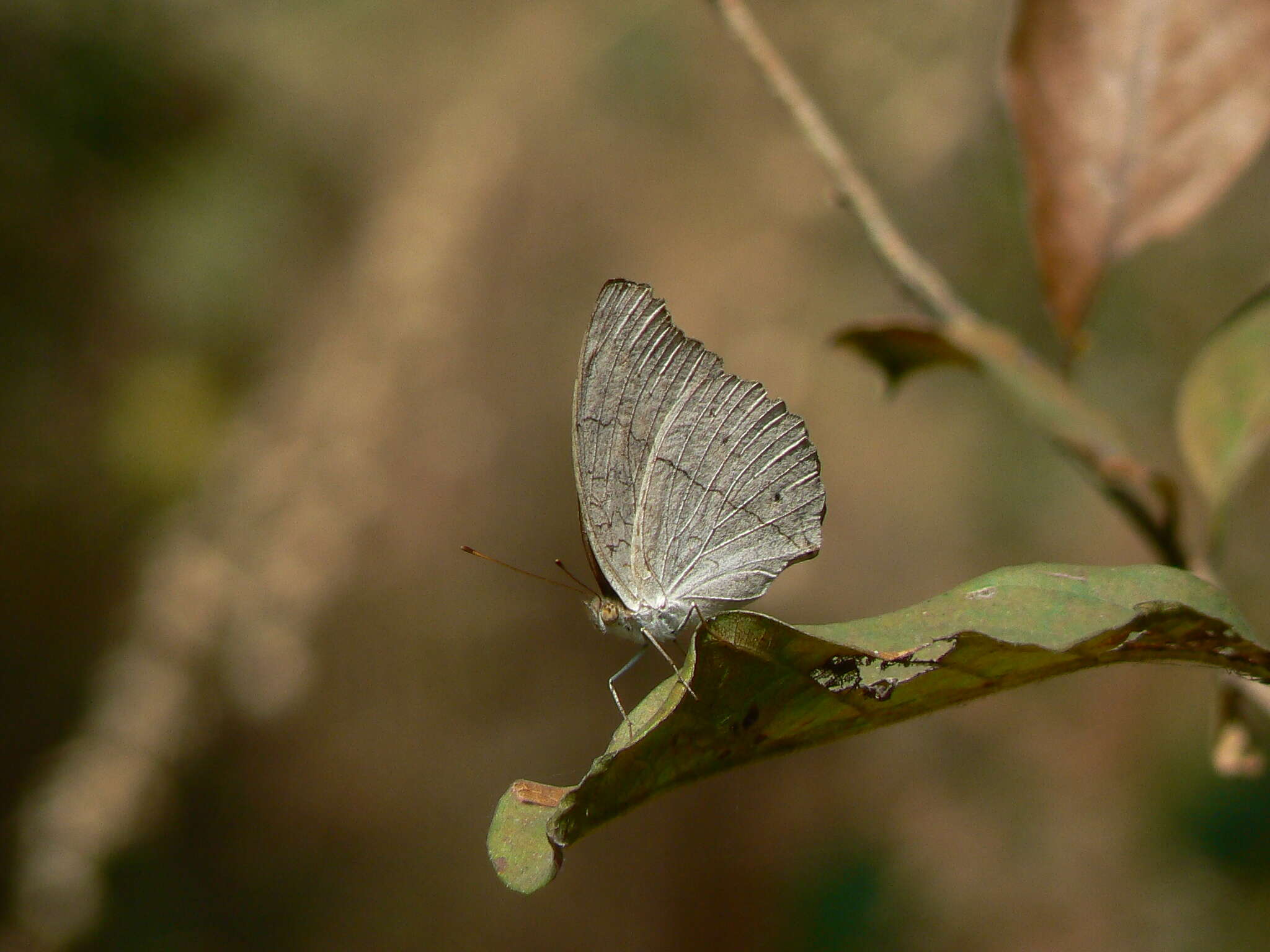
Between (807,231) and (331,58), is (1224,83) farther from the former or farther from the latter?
(331,58)

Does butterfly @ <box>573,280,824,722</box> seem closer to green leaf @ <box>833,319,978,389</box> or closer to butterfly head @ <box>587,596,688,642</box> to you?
butterfly head @ <box>587,596,688,642</box>

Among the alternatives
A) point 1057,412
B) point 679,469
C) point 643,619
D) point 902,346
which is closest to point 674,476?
point 679,469

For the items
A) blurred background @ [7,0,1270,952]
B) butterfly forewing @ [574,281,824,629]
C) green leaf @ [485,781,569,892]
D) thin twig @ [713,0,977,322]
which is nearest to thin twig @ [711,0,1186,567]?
thin twig @ [713,0,977,322]

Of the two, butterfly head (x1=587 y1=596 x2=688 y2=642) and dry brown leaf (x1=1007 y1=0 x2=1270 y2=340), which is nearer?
dry brown leaf (x1=1007 y1=0 x2=1270 y2=340)

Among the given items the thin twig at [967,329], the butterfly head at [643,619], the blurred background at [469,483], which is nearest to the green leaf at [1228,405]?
the thin twig at [967,329]

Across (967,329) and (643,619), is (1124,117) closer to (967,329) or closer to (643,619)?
(967,329)
